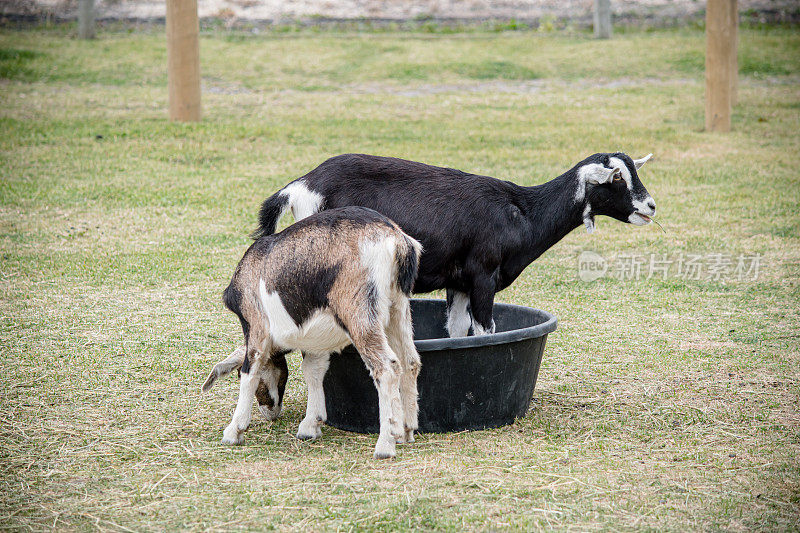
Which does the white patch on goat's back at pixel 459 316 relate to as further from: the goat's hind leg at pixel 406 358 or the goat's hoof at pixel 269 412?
the goat's hoof at pixel 269 412

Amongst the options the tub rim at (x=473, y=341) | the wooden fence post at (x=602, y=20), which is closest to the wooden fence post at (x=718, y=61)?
the wooden fence post at (x=602, y=20)

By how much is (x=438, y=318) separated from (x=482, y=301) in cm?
→ 73

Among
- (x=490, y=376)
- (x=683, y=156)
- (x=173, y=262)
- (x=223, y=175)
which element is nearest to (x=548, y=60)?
(x=683, y=156)

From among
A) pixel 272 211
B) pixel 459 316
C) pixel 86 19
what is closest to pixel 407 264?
pixel 459 316

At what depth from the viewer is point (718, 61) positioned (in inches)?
553

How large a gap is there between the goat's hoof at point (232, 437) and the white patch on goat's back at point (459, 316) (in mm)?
1499

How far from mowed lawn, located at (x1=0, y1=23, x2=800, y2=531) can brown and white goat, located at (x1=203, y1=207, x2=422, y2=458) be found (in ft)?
0.87

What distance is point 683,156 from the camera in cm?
1378

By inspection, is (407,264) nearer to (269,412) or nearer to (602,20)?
(269,412)

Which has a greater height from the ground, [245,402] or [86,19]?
[86,19]

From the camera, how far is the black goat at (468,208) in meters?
5.28

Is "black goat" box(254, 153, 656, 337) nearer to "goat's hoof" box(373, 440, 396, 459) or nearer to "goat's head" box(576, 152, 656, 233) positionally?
"goat's head" box(576, 152, 656, 233)

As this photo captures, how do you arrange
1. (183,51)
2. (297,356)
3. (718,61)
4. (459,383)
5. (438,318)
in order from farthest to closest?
(718,61), (183,51), (297,356), (438,318), (459,383)

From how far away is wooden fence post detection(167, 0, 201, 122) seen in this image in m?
13.4
